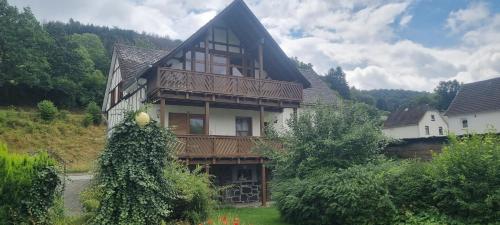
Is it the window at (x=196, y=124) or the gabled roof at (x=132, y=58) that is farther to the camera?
the gabled roof at (x=132, y=58)

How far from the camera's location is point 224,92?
1769cm

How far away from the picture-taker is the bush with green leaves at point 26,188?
8.62 meters

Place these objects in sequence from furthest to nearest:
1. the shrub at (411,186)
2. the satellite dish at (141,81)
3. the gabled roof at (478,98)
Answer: the gabled roof at (478,98) → the satellite dish at (141,81) → the shrub at (411,186)

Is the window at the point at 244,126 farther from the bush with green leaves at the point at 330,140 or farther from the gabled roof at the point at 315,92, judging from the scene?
the bush with green leaves at the point at 330,140

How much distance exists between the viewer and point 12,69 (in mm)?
39062

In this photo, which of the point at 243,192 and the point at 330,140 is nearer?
the point at 330,140

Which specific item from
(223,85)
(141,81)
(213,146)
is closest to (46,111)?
(141,81)

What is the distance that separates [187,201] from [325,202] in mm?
3559

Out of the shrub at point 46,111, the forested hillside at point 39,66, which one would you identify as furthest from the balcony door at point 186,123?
the forested hillside at point 39,66

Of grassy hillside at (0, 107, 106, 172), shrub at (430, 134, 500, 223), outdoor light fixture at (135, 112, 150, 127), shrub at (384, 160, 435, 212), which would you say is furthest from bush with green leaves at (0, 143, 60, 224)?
grassy hillside at (0, 107, 106, 172)

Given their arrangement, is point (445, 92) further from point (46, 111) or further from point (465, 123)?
point (46, 111)

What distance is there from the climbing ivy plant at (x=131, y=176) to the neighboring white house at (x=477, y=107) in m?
34.4

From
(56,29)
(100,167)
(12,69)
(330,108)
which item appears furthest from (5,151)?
(56,29)

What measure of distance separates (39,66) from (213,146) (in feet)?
101
